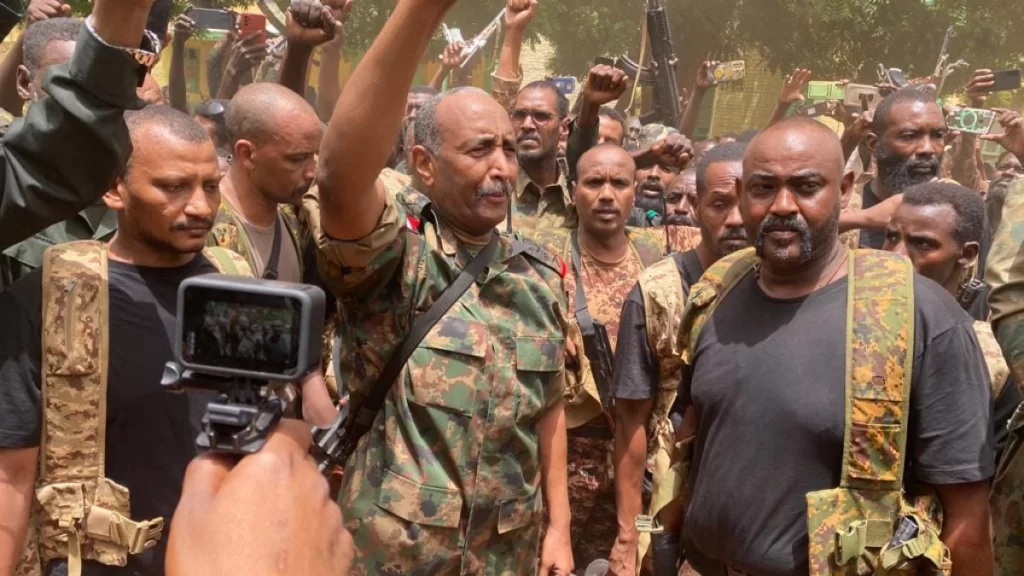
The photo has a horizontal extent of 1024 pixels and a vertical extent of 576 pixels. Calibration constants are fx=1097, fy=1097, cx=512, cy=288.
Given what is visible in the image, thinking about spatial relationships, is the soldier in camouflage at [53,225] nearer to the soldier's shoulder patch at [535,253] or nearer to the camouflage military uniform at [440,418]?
the camouflage military uniform at [440,418]

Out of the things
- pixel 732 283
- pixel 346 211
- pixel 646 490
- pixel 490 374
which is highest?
pixel 346 211

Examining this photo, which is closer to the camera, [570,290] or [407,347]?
[407,347]

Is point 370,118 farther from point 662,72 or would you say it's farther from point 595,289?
point 662,72

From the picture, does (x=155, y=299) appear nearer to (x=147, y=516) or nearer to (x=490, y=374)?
(x=147, y=516)

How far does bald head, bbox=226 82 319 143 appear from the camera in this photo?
4223 mm

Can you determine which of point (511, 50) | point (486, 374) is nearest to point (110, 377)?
point (486, 374)

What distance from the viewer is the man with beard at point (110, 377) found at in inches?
110

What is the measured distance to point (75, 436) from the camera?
9.28 feet

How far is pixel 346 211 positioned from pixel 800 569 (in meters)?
1.56

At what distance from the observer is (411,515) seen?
304 cm

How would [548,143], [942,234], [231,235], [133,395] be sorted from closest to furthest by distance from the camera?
[133,395] < [231,235] < [942,234] < [548,143]

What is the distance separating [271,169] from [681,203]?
2.74 metres

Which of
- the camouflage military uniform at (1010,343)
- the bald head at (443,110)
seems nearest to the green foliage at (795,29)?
the bald head at (443,110)

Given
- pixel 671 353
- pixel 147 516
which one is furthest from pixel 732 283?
pixel 147 516
